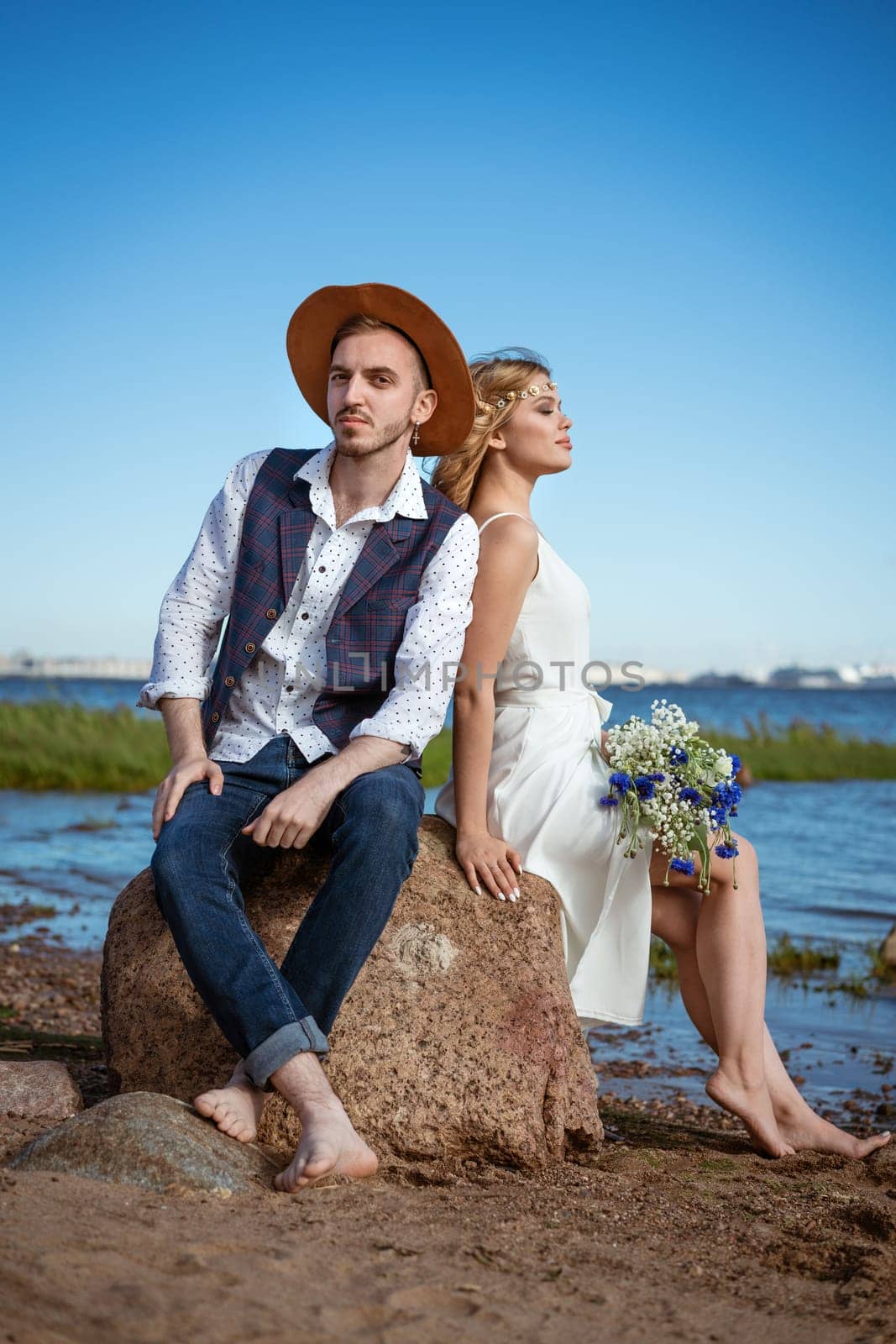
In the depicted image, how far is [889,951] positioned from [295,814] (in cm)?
632

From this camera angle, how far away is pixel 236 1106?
3.22 meters

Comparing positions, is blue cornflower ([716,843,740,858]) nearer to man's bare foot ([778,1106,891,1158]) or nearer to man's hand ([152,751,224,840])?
man's bare foot ([778,1106,891,1158])

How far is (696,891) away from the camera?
435 centimetres

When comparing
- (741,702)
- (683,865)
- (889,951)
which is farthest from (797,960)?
(741,702)

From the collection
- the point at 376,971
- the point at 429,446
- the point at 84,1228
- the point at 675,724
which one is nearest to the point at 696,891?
the point at 675,724

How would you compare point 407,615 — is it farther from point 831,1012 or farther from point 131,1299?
point 831,1012

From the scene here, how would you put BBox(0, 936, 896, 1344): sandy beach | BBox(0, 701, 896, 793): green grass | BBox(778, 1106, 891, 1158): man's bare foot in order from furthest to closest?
BBox(0, 701, 896, 793): green grass
BBox(778, 1106, 891, 1158): man's bare foot
BBox(0, 936, 896, 1344): sandy beach

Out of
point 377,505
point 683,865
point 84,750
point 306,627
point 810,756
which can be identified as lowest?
point 810,756

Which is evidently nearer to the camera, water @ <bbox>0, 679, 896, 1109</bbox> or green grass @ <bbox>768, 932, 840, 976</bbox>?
water @ <bbox>0, 679, 896, 1109</bbox>

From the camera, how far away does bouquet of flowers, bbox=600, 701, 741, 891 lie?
4.05 m

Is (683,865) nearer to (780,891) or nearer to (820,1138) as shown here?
(820,1138)

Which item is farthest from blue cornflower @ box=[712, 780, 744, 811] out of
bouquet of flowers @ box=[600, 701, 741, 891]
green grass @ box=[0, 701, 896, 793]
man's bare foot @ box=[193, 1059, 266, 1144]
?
green grass @ box=[0, 701, 896, 793]

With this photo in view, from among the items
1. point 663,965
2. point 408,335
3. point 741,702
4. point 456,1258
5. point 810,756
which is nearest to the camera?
point 456,1258

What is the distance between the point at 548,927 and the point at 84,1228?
6.20ft
